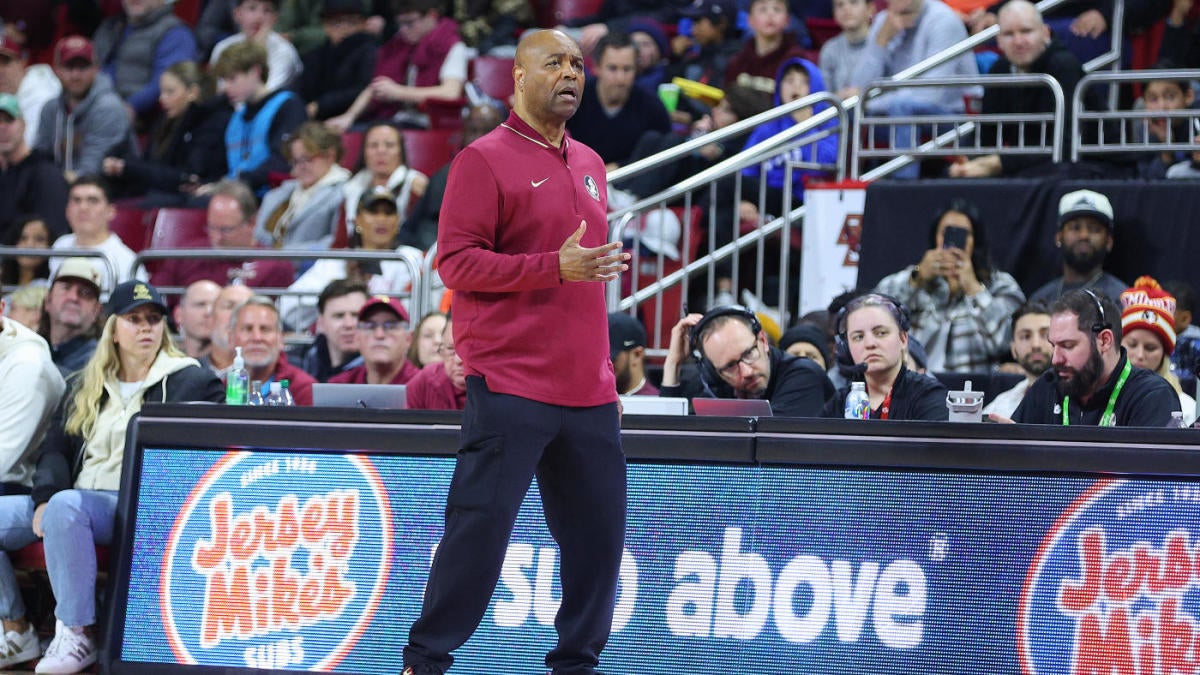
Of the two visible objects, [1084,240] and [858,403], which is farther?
[1084,240]

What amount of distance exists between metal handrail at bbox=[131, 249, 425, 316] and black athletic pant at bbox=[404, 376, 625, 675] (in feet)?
16.1

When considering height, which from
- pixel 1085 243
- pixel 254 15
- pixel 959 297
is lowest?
pixel 959 297

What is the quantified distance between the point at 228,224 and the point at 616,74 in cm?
297

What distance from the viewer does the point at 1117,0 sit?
12.1 metres

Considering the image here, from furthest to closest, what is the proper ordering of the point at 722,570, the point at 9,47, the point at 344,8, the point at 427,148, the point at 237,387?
the point at 9,47 → the point at 344,8 → the point at 427,148 → the point at 237,387 → the point at 722,570

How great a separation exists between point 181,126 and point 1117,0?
7.61 meters

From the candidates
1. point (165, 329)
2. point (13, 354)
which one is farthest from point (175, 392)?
point (13, 354)

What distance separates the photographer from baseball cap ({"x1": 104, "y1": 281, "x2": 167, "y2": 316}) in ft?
24.2

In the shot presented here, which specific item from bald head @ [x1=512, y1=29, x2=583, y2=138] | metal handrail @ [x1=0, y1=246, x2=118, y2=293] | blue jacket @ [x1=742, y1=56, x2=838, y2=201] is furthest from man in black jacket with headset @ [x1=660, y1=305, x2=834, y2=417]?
metal handrail @ [x1=0, y1=246, x2=118, y2=293]

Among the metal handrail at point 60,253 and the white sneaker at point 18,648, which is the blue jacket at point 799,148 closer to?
the metal handrail at point 60,253

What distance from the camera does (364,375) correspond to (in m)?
8.95

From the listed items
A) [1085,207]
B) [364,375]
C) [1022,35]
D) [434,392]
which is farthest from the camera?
[1022,35]

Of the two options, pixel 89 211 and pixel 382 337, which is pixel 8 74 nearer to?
pixel 89 211

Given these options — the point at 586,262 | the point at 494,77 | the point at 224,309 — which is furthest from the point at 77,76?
the point at 586,262
